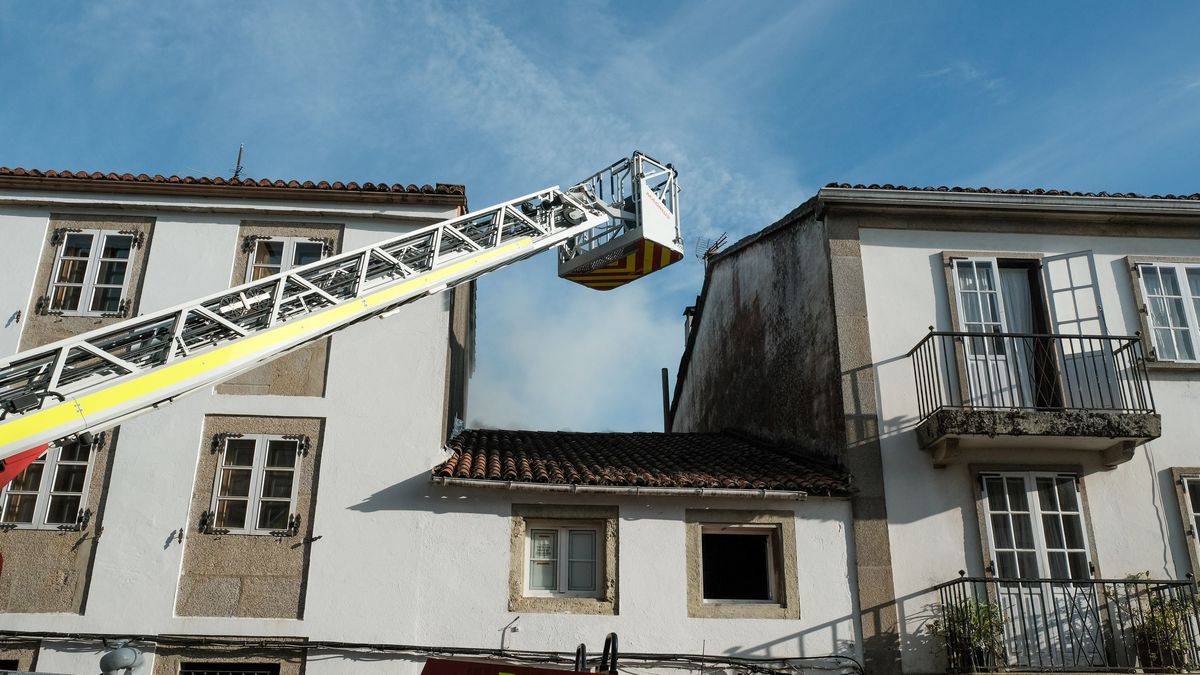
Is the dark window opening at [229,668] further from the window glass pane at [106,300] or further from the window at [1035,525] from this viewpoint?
the window at [1035,525]

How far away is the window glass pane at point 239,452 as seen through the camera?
12852mm

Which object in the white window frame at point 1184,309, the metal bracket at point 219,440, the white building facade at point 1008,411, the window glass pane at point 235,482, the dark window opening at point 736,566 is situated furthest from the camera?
the white window frame at point 1184,309

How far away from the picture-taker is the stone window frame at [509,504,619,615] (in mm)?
12461

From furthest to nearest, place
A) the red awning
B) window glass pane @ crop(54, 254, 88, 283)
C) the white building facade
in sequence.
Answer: window glass pane @ crop(54, 254, 88, 283) → the white building facade → the red awning

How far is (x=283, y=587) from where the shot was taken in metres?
12.2

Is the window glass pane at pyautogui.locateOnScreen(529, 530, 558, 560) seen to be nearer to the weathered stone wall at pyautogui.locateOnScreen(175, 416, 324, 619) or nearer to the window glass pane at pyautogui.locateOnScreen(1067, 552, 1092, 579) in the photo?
the weathered stone wall at pyautogui.locateOnScreen(175, 416, 324, 619)

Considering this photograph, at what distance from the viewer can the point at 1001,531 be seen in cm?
1315

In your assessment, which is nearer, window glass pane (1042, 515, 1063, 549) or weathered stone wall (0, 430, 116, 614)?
weathered stone wall (0, 430, 116, 614)

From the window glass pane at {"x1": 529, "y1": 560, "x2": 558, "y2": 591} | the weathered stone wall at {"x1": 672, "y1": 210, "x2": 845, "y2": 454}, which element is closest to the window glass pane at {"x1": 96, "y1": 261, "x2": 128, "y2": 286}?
the window glass pane at {"x1": 529, "y1": 560, "x2": 558, "y2": 591}

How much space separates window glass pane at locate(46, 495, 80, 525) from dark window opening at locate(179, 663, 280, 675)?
250 centimetres

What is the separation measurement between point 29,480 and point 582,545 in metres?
7.34

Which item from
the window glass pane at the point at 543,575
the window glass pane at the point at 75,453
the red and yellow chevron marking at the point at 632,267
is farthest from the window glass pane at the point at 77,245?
the window glass pane at the point at 543,575

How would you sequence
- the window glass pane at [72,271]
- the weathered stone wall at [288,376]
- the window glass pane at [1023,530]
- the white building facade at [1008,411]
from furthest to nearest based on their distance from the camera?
1. the window glass pane at [72,271]
2. the weathered stone wall at [288,376]
3. the window glass pane at [1023,530]
4. the white building facade at [1008,411]

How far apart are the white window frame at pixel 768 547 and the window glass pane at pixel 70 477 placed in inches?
325
